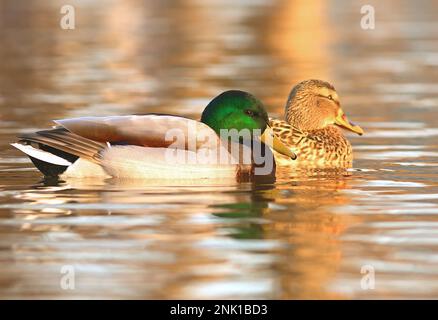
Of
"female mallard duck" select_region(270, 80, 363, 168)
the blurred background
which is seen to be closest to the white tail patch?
the blurred background

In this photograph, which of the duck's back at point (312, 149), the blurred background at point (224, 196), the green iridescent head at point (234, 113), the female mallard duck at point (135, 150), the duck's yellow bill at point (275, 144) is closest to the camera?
the blurred background at point (224, 196)

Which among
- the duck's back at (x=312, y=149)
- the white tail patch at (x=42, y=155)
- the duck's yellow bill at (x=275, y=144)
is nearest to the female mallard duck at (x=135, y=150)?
the white tail patch at (x=42, y=155)

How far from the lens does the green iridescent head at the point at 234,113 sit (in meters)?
11.2

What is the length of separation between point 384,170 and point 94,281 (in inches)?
184

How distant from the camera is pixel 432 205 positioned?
974 centimetres

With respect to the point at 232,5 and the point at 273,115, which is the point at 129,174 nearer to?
the point at 273,115

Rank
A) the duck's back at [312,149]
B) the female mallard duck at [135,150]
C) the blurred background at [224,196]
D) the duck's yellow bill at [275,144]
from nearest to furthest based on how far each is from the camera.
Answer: the blurred background at [224,196]
the female mallard duck at [135,150]
the duck's yellow bill at [275,144]
the duck's back at [312,149]

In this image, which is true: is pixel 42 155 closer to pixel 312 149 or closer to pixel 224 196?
pixel 224 196

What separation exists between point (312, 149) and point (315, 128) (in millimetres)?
734

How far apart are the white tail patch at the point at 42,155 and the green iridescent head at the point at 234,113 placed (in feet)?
4.00

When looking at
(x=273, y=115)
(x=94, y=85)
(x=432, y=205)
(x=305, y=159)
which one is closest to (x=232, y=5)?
(x=94, y=85)

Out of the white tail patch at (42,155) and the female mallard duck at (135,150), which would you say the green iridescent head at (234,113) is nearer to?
the female mallard duck at (135,150)

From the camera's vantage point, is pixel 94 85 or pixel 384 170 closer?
pixel 384 170

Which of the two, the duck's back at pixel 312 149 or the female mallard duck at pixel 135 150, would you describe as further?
the duck's back at pixel 312 149
